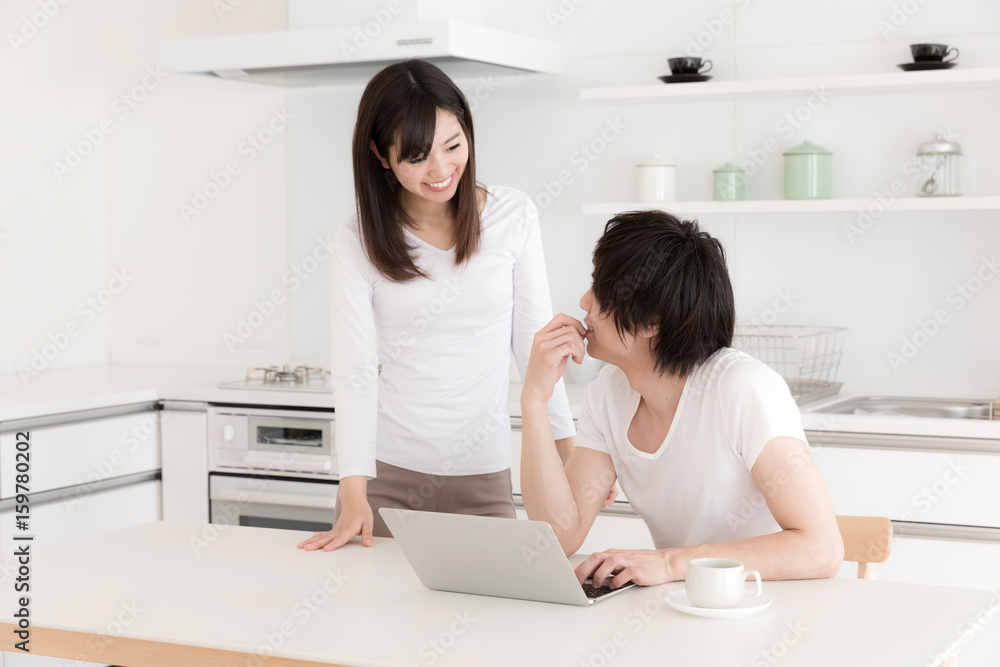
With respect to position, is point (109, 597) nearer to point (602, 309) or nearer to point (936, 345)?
point (602, 309)

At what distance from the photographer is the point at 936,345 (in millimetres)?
2959

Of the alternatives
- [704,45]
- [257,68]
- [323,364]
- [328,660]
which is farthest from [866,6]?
[328,660]

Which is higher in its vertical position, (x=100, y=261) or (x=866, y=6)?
(x=866, y=6)

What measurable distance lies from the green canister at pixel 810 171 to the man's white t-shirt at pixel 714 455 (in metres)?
1.46

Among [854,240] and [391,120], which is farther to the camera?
[854,240]

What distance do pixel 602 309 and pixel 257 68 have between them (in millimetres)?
1762

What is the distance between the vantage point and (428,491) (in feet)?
6.37

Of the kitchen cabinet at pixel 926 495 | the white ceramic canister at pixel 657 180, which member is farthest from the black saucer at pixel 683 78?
the kitchen cabinet at pixel 926 495

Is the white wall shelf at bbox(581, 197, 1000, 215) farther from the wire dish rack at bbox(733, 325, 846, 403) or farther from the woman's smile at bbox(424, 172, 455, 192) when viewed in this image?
the woman's smile at bbox(424, 172, 455, 192)

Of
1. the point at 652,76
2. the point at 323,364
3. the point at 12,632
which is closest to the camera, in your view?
the point at 12,632

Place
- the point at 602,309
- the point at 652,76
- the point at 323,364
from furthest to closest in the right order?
1. the point at 323,364
2. the point at 652,76
3. the point at 602,309

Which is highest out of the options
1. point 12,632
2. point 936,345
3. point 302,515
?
point 936,345

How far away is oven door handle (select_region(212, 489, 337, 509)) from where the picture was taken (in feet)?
9.71

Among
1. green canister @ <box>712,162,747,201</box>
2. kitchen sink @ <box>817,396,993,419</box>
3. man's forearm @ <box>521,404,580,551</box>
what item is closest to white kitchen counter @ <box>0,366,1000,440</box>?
kitchen sink @ <box>817,396,993,419</box>
